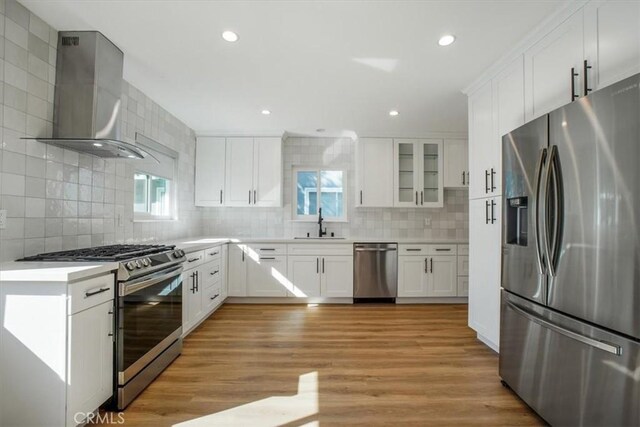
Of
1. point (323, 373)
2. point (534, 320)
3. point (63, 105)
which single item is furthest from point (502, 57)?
point (63, 105)

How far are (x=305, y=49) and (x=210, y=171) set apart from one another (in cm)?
267

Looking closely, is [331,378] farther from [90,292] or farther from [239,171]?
[239,171]

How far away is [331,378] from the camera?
2.16m

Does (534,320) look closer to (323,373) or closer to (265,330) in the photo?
(323,373)

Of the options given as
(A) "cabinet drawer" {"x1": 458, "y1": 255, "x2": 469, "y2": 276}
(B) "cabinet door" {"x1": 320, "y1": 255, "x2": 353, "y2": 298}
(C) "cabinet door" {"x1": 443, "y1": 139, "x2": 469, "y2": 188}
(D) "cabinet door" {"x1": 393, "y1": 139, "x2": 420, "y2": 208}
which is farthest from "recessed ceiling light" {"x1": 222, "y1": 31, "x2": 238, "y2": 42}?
(A) "cabinet drawer" {"x1": 458, "y1": 255, "x2": 469, "y2": 276}

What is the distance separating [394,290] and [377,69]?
285 cm

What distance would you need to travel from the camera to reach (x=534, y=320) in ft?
5.56

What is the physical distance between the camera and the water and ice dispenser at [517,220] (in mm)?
1829

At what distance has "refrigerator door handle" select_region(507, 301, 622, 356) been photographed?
1252mm

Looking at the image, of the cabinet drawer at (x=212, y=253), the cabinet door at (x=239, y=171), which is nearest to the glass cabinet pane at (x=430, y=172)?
the cabinet door at (x=239, y=171)

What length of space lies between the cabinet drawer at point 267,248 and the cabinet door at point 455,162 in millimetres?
2631

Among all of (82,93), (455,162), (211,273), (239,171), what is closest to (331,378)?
(211,273)

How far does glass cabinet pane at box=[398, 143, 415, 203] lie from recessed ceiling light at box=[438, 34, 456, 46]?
2.33 m

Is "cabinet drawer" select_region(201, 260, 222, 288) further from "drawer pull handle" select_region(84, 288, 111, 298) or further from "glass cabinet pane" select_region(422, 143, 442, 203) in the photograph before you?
"glass cabinet pane" select_region(422, 143, 442, 203)
